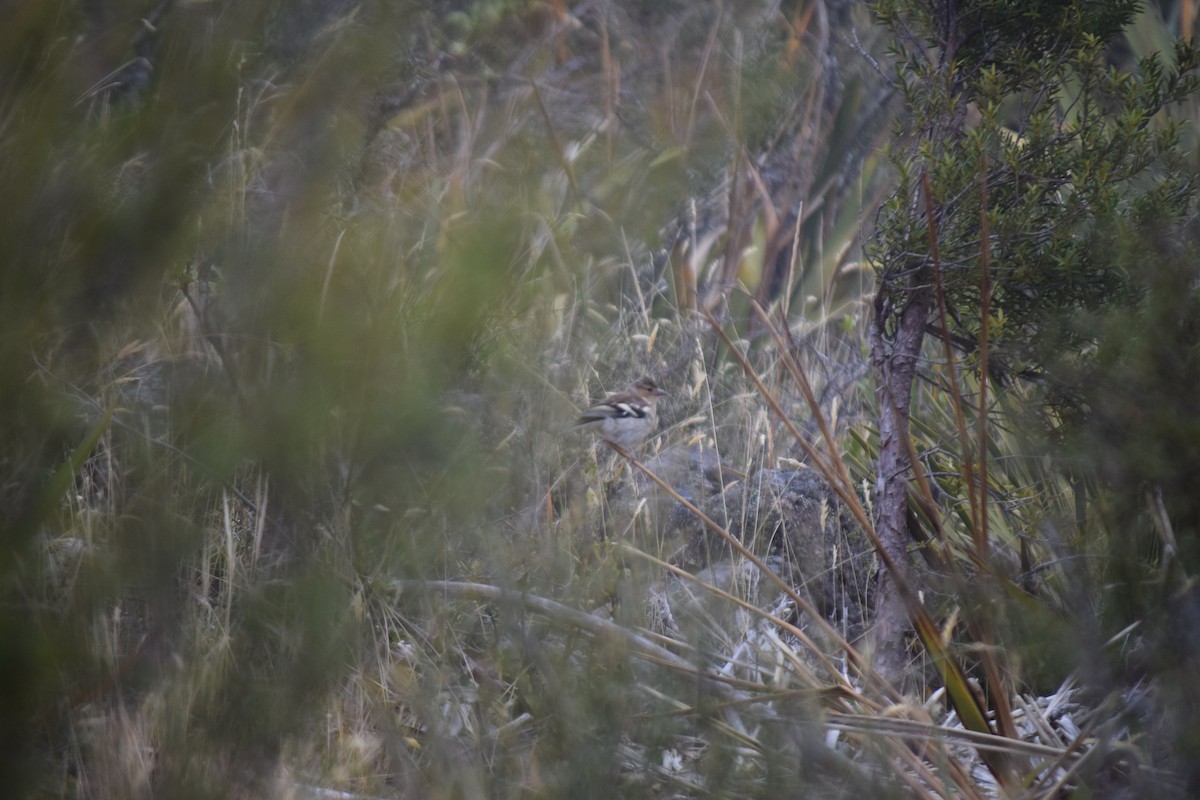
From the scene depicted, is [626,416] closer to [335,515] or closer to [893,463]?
[893,463]

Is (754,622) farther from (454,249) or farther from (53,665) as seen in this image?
(53,665)

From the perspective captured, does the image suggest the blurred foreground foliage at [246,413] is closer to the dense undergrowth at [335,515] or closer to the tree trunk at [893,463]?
the dense undergrowth at [335,515]

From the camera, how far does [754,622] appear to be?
3.42m

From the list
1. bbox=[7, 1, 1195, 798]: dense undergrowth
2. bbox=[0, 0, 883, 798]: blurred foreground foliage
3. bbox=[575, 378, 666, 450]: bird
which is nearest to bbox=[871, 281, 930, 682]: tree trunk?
bbox=[7, 1, 1195, 798]: dense undergrowth

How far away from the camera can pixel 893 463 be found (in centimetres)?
297

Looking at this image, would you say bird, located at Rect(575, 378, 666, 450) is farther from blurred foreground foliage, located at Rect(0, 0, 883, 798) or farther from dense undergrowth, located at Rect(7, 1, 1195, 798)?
blurred foreground foliage, located at Rect(0, 0, 883, 798)

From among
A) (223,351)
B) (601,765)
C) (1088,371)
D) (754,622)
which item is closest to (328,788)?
(601,765)

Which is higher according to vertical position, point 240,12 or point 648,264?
point 240,12

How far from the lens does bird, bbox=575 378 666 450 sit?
4.31m

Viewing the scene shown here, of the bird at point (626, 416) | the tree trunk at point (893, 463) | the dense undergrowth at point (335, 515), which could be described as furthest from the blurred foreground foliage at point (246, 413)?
the bird at point (626, 416)

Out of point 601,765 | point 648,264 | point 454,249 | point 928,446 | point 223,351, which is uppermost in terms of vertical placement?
point 454,249

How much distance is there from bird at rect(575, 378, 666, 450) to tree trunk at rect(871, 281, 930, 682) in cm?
136

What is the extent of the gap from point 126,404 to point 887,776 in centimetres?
189

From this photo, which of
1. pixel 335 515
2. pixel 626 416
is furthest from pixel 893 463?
pixel 626 416
